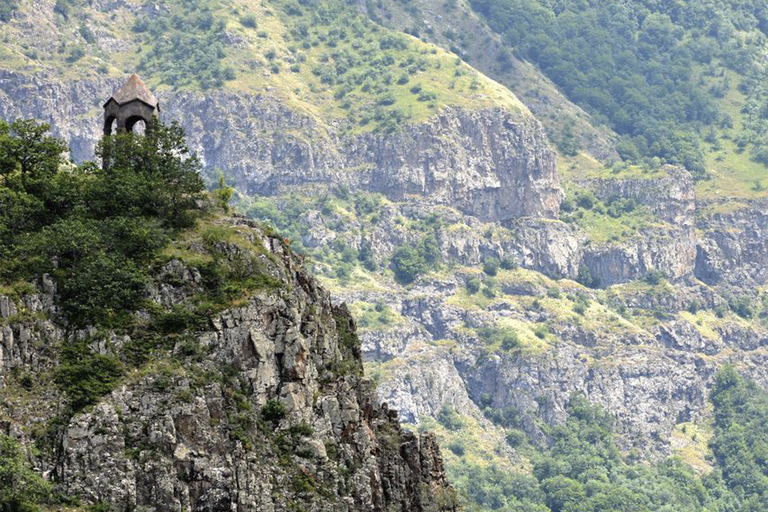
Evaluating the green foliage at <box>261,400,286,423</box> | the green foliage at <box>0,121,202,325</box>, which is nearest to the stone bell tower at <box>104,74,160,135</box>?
the green foliage at <box>0,121,202,325</box>

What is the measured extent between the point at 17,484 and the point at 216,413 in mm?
11839

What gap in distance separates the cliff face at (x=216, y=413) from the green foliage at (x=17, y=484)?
1494 millimetres

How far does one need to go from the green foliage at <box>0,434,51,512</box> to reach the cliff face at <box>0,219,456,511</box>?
149 centimetres

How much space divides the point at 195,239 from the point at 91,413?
15677 mm

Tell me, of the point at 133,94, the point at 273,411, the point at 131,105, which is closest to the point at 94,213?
the point at 131,105

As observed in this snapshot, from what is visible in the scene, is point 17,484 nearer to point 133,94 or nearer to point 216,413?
point 216,413

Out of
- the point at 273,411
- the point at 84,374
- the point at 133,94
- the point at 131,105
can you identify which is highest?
the point at 133,94

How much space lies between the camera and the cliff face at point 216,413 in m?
94.4

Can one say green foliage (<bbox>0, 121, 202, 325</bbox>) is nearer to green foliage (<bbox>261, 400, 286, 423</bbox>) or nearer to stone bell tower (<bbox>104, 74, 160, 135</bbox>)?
stone bell tower (<bbox>104, 74, 160, 135</bbox>)

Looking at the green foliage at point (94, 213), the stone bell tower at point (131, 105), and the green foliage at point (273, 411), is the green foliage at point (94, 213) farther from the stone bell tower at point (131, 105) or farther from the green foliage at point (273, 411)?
the green foliage at point (273, 411)

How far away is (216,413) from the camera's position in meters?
98.1

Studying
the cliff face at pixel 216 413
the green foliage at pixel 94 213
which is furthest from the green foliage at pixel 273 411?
the green foliage at pixel 94 213

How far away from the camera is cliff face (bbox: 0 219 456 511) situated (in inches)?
3718

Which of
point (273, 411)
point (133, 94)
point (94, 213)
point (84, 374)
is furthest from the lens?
point (133, 94)
